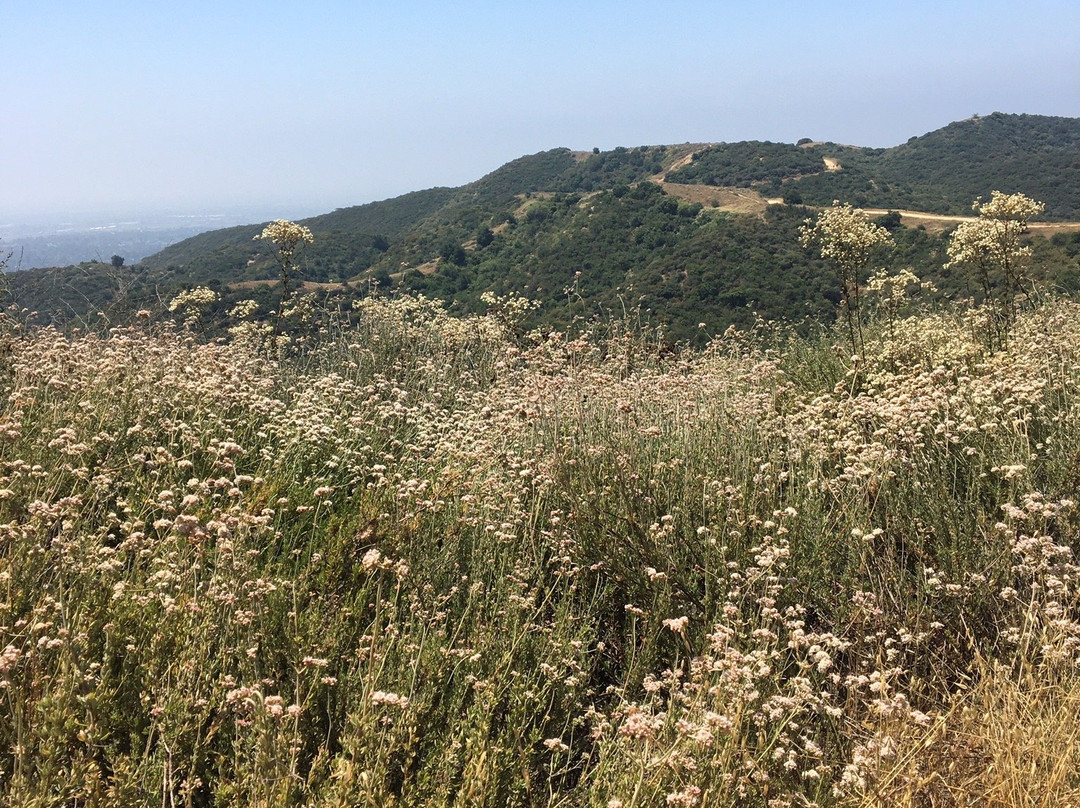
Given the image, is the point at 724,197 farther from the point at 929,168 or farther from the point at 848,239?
the point at 848,239

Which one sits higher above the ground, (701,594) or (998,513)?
(998,513)

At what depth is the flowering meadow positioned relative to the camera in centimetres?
199

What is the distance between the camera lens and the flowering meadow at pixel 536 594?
1986 mm

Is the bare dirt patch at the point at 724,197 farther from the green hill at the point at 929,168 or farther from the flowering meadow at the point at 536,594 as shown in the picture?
the flowering meadow at the point at 536,594

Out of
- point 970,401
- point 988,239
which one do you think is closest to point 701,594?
point 970,401

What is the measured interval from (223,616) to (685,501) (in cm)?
218

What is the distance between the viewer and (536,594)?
298 centimetres

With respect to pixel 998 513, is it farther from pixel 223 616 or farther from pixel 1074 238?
pixel 1074 238

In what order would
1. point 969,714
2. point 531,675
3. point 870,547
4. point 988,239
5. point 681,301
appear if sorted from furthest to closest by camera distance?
1. point 681,301
2. point 988,239
3. point 870,547
4. point 531,675
5. point 969,714

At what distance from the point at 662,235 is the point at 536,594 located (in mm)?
55877

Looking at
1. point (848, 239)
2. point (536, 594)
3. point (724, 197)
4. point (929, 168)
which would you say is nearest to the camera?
point (536, 594)

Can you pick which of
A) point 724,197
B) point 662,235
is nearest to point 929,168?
point 724,197

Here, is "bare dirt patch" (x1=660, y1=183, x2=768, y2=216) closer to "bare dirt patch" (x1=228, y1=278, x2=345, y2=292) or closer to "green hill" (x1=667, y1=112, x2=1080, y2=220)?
"green hill" (x1=667, y1=112, x2=1080, y2=220)

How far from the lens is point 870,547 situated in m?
3.24
